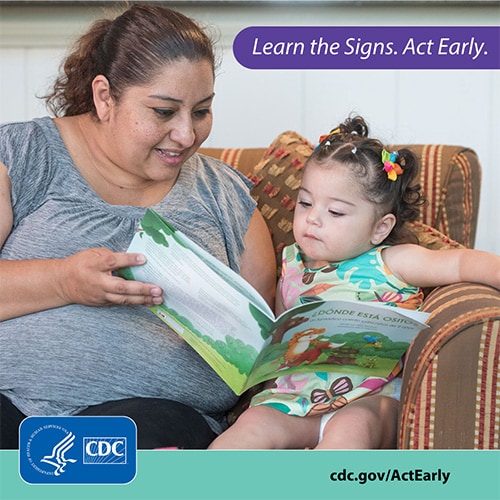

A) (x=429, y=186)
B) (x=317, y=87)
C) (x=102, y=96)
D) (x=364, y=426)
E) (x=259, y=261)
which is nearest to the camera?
(x=364, y=426)

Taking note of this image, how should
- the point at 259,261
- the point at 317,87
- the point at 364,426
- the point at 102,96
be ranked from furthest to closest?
the point at 317,87, the point at 259,261, the point at 102,96, the point at 364,426

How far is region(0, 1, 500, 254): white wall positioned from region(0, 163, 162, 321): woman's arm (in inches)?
24.9

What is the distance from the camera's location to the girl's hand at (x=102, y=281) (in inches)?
46.6

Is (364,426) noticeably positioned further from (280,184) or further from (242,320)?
(280,184)

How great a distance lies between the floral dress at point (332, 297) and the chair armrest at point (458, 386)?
0.16 m

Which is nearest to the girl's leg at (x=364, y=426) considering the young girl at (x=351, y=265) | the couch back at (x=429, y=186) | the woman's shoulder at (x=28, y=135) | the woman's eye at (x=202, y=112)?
the young girl at (x=351, y=265)

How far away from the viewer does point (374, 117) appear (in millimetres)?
1769

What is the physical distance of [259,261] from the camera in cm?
147

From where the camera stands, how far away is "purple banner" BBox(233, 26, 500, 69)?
53.6 inches

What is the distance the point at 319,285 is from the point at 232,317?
305 mm

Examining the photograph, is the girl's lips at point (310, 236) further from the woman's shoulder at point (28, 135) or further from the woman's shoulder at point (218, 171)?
the woman's shoulder at point (28, 135)

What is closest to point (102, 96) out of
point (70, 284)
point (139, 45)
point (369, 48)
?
point (139, 45)

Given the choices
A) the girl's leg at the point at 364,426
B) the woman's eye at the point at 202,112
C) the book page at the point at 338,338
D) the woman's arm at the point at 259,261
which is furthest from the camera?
the woman's arm at the point at 259,261

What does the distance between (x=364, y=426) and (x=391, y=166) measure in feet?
1.31
